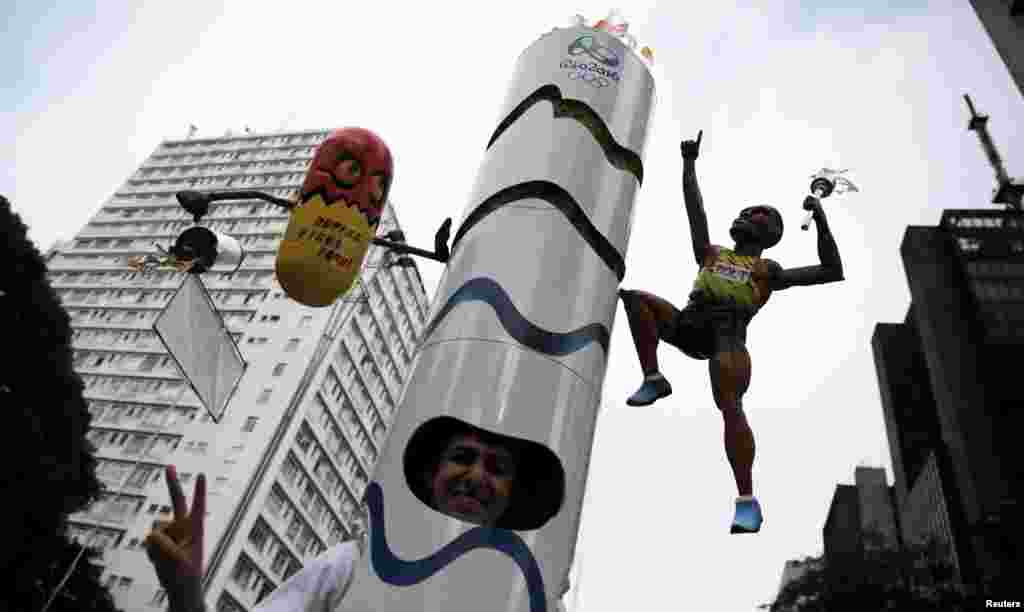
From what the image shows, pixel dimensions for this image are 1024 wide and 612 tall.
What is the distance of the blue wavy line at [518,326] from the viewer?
4418 millimetres

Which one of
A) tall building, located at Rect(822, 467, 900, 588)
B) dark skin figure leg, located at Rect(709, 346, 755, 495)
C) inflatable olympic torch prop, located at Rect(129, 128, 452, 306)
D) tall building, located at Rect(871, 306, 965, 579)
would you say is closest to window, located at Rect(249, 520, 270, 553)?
tall building, located at Rect(822, 467, 900, 588)

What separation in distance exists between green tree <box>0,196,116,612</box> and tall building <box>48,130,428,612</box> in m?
8.57

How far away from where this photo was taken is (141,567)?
33594 millimetres

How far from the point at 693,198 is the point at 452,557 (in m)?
3.72

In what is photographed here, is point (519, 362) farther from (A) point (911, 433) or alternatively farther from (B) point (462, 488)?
(A) point (911, 433)

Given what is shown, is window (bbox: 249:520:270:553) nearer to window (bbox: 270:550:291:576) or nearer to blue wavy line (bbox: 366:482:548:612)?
window (bbox: 270:550:291:576)

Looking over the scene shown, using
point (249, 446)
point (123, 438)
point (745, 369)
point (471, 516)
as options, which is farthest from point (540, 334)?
point (123, 438)

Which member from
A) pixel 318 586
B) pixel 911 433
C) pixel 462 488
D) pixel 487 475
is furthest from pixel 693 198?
pixel 911 433

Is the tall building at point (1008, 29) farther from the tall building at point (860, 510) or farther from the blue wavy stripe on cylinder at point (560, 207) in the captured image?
the tall building at point (860, 510)

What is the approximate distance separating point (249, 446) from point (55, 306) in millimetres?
16555

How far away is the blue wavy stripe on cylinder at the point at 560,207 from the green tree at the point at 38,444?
18709mm

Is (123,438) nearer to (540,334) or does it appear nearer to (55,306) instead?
(55,306)

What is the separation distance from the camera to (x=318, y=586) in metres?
3.61

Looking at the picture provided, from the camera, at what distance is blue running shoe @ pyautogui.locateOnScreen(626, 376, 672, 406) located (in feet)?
15.9
